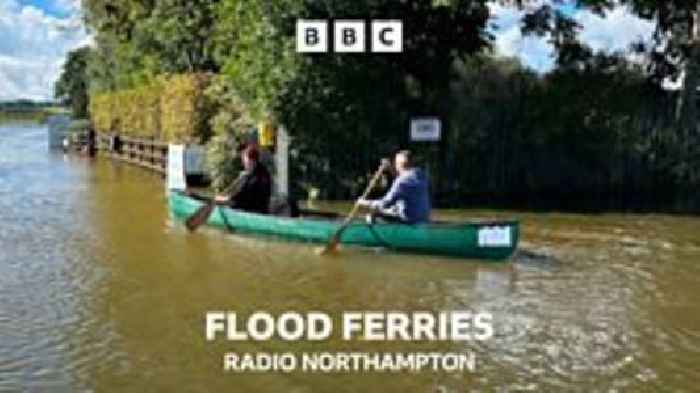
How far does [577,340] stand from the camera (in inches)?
394

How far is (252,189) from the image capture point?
16.6m

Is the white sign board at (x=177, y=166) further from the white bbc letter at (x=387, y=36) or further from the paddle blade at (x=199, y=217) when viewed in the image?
the paddle blade at (x=199, y=217)

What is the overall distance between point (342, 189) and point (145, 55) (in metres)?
16.2

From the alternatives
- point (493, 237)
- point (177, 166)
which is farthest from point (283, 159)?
point (493, 237)

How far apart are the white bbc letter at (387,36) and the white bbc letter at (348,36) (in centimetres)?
31

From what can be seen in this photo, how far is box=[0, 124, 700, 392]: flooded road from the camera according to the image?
865cm

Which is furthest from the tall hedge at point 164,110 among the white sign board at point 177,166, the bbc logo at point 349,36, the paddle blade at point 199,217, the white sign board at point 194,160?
the paddle blade at point 199,217

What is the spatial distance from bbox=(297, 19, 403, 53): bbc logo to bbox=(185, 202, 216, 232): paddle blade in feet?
16.9

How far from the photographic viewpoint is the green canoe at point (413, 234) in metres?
13.9

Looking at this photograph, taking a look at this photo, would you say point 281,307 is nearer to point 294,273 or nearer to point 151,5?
point 294,273

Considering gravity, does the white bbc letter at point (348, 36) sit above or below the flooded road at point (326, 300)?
above

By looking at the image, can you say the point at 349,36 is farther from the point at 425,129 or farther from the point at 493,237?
the point at 493,237

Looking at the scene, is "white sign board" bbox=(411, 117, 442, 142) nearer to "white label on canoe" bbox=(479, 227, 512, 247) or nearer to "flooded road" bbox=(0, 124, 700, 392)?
"flooded road" bbox=(0, 124, 700, 392)

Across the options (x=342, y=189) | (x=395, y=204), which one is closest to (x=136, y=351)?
(x=395, y=204)
